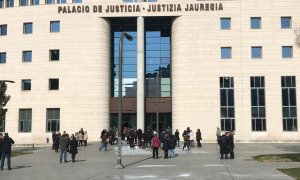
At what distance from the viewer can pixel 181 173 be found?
19406 mm

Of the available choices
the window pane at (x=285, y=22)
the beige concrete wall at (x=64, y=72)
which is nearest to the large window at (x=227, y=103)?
the window pane at (x=285, y=22)

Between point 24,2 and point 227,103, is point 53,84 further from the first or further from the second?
point 227,103

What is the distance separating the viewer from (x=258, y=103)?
47.9 m

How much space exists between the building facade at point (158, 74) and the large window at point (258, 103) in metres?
0.12

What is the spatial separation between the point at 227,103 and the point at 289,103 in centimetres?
731

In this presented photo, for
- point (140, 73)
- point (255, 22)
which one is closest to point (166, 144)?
point (140, 73)

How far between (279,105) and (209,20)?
1323cm

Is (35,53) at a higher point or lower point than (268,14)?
lower

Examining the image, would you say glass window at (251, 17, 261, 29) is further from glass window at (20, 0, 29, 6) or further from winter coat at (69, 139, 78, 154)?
winter coat at (69, 139, 78, 154)

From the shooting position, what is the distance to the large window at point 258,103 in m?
47.6

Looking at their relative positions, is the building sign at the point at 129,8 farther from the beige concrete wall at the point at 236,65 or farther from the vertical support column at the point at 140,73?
the beige concrete wall at the point at 236,65

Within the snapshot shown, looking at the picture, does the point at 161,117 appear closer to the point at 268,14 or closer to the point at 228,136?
the point at 268,14

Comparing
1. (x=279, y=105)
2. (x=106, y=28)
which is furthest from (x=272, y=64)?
(x=106, y=28)

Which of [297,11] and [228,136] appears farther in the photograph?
[297,11]
